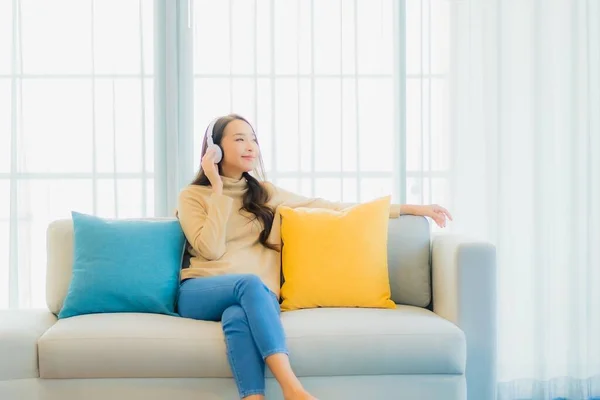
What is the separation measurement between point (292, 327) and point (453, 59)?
5.93ft

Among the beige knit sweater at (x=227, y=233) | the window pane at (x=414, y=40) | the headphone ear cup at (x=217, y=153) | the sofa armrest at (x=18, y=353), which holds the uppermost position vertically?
the window pane at (x=414, y=40)

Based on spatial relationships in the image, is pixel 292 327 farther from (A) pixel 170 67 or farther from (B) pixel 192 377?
(A) pixel 170 67

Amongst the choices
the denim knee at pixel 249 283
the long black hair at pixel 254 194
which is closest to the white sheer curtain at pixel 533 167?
the long black hair at pixel 254 194

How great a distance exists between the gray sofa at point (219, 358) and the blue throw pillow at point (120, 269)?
15cm

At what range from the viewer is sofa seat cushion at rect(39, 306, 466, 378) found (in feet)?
7.95

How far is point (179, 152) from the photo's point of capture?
3.63 m

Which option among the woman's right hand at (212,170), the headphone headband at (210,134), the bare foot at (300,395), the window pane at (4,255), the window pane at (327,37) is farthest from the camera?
the window pane at (327,37)

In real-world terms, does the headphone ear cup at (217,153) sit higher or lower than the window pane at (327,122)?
lower

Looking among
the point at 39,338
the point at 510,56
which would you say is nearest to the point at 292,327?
the point at 39,338

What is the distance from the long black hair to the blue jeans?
407 mm

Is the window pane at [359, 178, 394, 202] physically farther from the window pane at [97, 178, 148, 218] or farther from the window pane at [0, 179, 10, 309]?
the window pane at [0, 179, 10, 309]

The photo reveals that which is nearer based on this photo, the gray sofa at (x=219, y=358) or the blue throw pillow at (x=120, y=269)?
the gray sofa at (x=219, y=358)

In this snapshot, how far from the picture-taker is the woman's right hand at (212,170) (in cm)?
299

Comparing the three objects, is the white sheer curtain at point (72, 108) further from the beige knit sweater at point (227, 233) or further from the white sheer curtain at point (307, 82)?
the beige knit sweater at point (227, 233)
